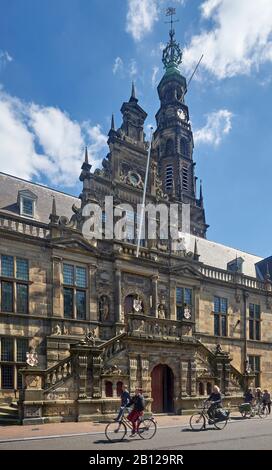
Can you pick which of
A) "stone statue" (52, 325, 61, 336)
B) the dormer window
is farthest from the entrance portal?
the dormer window

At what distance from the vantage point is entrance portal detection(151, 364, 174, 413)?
22.9 metres

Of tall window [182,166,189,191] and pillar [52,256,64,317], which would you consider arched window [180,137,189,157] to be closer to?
tall window [182,166,189,191]

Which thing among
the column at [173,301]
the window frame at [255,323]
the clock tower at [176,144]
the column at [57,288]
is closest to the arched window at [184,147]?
the clock tower at [176,144]

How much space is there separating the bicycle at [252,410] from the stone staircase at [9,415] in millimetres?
10542

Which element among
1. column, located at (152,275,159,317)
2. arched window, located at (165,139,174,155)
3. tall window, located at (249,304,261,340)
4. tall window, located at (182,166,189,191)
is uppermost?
arched window, located at (165,139,174,155)

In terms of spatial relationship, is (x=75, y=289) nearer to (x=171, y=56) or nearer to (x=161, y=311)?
(x=161, y=311)

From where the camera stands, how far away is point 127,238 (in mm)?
28562

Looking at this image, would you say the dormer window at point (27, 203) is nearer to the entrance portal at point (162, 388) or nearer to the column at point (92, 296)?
the column at point (92, 296)

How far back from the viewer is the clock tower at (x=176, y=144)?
55438mm

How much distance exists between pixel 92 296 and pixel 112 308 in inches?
64.7

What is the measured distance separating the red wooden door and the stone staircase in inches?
267

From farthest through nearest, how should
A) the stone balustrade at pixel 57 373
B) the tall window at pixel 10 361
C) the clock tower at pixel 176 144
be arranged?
the clock tower at pixel 176 144
the tall window at pixel 10 361
the stone balustrade at pixel 57 373

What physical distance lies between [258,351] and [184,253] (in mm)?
10374

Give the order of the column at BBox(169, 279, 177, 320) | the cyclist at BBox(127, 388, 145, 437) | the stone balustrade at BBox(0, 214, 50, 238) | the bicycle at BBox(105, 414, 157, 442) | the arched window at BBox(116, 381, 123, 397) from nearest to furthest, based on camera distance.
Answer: the bicycle at BBox(105, 414, 157, 442)
the cyclist at BBox(127, 388, 145, 437)
the arched window at BBox(116, 381, 123, 397)
the stone balustrade at BBox(0, 214, 50, 238)
the column at BBox(169, 279, 177, 320)
